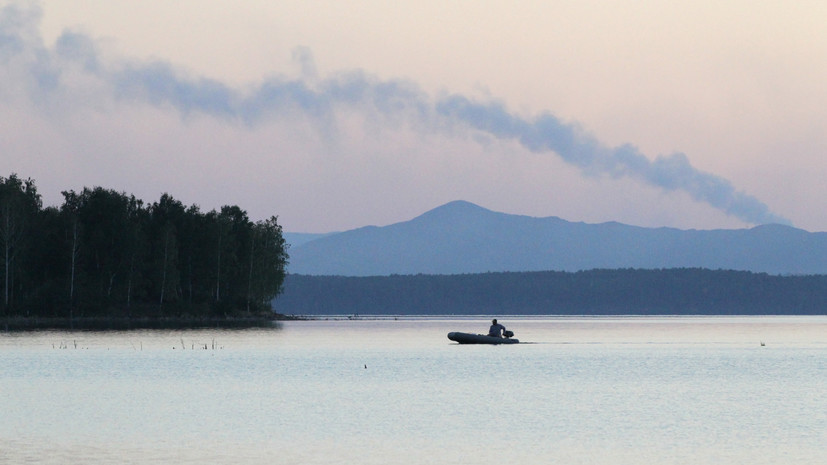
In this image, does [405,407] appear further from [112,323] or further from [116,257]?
[112,323]

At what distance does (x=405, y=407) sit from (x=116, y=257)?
10636 cm

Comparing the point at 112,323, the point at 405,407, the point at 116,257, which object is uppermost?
the point at 116,257

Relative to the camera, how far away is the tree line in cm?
15012

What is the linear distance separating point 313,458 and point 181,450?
411 cm

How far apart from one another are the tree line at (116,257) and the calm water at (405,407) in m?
54.0

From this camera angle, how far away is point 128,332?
437ft

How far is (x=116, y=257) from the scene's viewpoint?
152m

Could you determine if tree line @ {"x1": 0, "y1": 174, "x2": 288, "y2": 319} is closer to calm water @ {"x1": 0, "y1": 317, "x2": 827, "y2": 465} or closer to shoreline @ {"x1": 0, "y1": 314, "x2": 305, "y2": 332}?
shoreline @ {"x1": 0, "y1": 314, "x2": 305, "y2": 332}

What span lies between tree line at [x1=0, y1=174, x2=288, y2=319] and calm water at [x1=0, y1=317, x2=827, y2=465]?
54034 mm

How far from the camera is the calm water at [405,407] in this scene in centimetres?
3750

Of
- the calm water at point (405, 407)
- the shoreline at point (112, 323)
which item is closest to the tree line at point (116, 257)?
the shoreline at point (112, 323)

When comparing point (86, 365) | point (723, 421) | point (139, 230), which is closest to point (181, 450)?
point (723, 421)

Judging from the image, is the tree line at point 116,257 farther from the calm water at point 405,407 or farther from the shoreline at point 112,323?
the calm water at point 405,407

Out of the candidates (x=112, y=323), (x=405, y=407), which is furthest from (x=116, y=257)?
(x=405, y=407)
